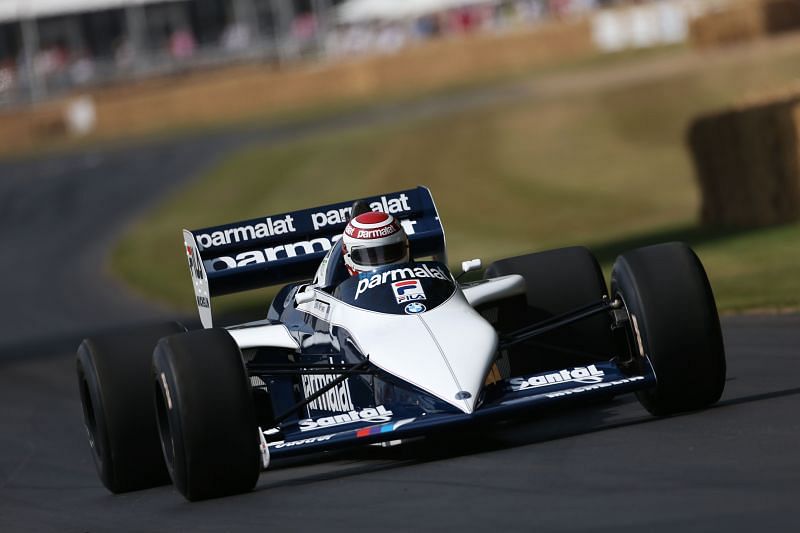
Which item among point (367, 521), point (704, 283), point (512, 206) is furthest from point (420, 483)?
point (512, 206)

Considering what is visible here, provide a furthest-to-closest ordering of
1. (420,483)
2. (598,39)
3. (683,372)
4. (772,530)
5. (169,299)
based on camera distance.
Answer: (598,39), (169,299), (683,372), (420,483), (772,530)

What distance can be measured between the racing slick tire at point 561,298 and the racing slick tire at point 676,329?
114cm

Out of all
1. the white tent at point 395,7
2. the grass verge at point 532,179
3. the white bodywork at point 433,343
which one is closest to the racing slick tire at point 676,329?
the white bodywork at point 433,343

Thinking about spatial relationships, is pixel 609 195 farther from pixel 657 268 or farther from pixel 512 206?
pixel 657 268

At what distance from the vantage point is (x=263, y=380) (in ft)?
32.3

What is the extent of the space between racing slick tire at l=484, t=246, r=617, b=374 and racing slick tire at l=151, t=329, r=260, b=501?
7.70ft

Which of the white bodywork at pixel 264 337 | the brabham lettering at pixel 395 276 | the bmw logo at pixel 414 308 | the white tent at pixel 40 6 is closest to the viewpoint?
the bmw logo at pixel 414 308

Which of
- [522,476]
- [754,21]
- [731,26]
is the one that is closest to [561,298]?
[522,476]

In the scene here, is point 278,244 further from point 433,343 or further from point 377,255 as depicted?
point 433,343

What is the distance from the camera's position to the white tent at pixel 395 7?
2485 inches

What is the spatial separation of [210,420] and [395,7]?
187ft

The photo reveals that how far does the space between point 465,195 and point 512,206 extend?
228 centimetres

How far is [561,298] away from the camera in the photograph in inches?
399

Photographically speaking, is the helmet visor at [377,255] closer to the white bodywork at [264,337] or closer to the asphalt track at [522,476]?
Result: the white bodywork at [264,337]
